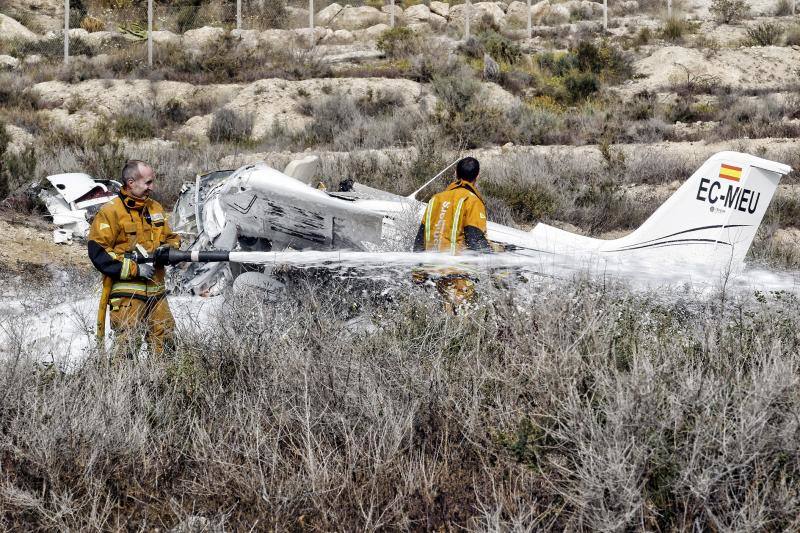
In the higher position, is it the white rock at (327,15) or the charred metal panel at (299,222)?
the white rock at (327,15)

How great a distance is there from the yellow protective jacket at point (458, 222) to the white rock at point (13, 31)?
27712 millimetres

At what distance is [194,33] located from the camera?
29.3 meters

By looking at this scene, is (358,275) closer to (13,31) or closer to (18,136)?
(18,136)

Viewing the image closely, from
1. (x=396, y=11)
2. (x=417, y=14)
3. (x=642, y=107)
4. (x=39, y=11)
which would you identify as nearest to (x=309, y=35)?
(x=417, y=14)

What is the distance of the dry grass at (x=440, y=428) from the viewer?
3383mm

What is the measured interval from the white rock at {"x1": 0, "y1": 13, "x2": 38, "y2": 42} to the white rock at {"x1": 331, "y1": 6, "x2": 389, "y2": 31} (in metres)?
11.2

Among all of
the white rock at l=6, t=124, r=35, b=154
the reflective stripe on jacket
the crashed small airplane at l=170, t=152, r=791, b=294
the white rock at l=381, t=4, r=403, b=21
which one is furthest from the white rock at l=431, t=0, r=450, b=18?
the reflective stripe on jacket

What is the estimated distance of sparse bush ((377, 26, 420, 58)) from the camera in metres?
25.8

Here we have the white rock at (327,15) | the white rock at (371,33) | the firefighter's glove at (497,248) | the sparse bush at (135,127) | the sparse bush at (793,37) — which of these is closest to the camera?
the firefighter's glove at (497,248)

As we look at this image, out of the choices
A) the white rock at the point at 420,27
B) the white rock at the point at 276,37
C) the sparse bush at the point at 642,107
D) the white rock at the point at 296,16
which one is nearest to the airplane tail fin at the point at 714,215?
the sparse bush at the point at 642,107

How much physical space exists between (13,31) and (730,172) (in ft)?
97.8

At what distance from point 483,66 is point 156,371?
2103 centimetres

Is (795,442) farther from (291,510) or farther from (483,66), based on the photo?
(483,66)

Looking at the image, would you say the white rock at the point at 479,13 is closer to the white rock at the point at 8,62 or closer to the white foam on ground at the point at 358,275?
the white rock at the point at 8,62
